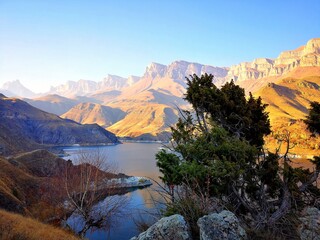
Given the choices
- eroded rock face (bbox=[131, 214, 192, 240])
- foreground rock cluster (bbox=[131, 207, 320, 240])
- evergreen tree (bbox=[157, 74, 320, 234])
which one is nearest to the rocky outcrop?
foreground rock cluster (bbox=[131, 207, 320, 240])

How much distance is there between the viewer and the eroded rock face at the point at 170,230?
26.3 feet

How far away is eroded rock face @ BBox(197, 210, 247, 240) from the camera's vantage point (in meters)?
7.81

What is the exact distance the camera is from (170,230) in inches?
320

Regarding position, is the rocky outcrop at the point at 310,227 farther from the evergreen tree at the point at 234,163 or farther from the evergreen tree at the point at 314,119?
the evergreen tree at the point at 314,119

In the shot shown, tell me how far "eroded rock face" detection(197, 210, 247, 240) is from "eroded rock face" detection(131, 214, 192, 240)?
1.71 ft

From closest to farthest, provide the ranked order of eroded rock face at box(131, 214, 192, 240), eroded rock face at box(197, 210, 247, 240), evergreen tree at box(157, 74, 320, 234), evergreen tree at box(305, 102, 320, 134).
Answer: eroded rock face at box(197, 210, 247, 240), eroded rock face at box(131, 214, 192, 240), evergreen tree at box(157, 74, 320, 234), evergreen tree at box(305, 102, 320, 134)

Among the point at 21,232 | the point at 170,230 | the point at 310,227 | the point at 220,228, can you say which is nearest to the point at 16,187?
the point at 21,232

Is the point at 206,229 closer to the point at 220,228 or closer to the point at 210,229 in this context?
the point at 210,229

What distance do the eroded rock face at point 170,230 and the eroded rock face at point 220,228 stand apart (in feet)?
1.71

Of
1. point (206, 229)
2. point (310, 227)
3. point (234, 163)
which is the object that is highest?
point (234, 163)

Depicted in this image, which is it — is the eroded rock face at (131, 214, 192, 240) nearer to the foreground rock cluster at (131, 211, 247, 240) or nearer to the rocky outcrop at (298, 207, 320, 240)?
the foreground rock cluster at (131, 211, 247, 240)

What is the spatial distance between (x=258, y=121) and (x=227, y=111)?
2.91 m

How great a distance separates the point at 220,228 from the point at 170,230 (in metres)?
1.45

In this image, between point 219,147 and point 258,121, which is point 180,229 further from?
point 258,121
